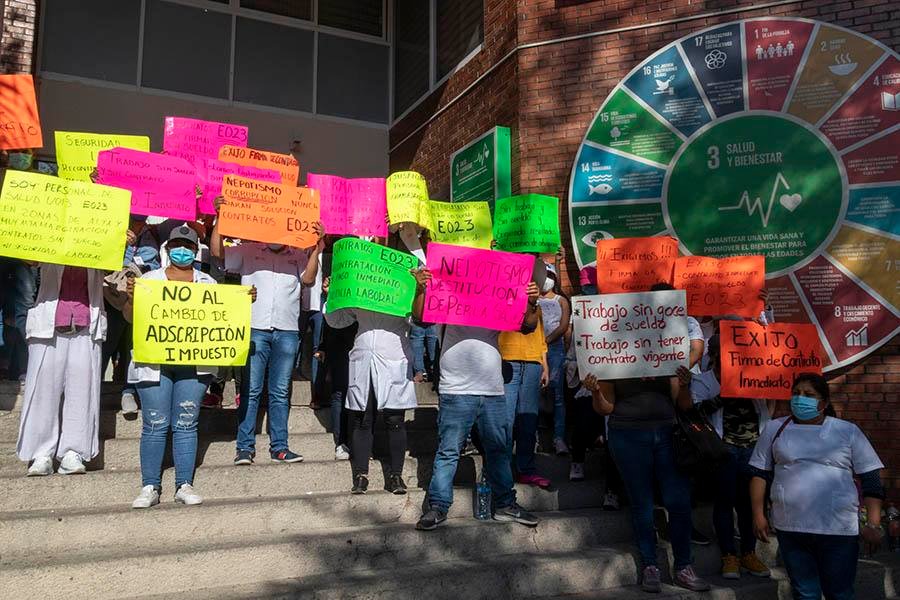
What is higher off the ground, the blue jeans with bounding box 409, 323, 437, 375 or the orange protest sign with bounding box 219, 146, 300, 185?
the orange protest sign with bounding box 219, 146, 300, 185

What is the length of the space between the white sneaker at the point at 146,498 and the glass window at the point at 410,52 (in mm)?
8097

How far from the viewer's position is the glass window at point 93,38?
1047 centimetres

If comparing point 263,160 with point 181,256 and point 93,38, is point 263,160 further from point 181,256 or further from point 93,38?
point 93,38

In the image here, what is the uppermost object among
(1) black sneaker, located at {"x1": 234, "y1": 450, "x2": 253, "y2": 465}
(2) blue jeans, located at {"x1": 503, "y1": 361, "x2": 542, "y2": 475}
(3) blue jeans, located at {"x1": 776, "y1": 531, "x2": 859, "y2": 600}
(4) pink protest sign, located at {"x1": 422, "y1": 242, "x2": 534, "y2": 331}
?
(4) pink protest sign, located at {"x1": 422, "y1": 242, "x2": 534, "y2": 331}

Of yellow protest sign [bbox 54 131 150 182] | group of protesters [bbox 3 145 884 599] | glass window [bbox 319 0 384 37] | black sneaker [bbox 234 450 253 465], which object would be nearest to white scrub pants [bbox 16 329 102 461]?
group of protesters [bbox 3 145 884 599]

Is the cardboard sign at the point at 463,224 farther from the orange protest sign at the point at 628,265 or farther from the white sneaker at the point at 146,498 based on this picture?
the white sneaker at the point at 146,498

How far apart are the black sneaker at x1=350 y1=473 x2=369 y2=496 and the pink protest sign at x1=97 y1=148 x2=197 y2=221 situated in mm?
2364

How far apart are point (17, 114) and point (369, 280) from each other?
302 cm

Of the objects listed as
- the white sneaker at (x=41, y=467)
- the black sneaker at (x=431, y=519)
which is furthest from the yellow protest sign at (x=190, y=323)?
the black sneaker at (x=431, y=519)

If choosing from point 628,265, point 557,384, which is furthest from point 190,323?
point 628,265

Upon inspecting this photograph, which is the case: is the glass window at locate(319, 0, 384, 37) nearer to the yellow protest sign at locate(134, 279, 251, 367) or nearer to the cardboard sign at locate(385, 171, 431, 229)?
the cardboard sign at locate(385, 171, 431, 229)

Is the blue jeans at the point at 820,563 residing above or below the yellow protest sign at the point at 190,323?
below

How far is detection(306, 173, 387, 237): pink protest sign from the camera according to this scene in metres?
6.07

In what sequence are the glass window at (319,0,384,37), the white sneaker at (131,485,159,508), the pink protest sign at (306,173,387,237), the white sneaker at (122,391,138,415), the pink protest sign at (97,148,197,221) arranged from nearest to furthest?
the white sneaker at (131,485,159,508), the white sneaker at (122,391,138,415), the pink protest sign at (97,148,197,221), the pink protest sign at (306,173,387,237), the glass window at (319,0,384,37)
